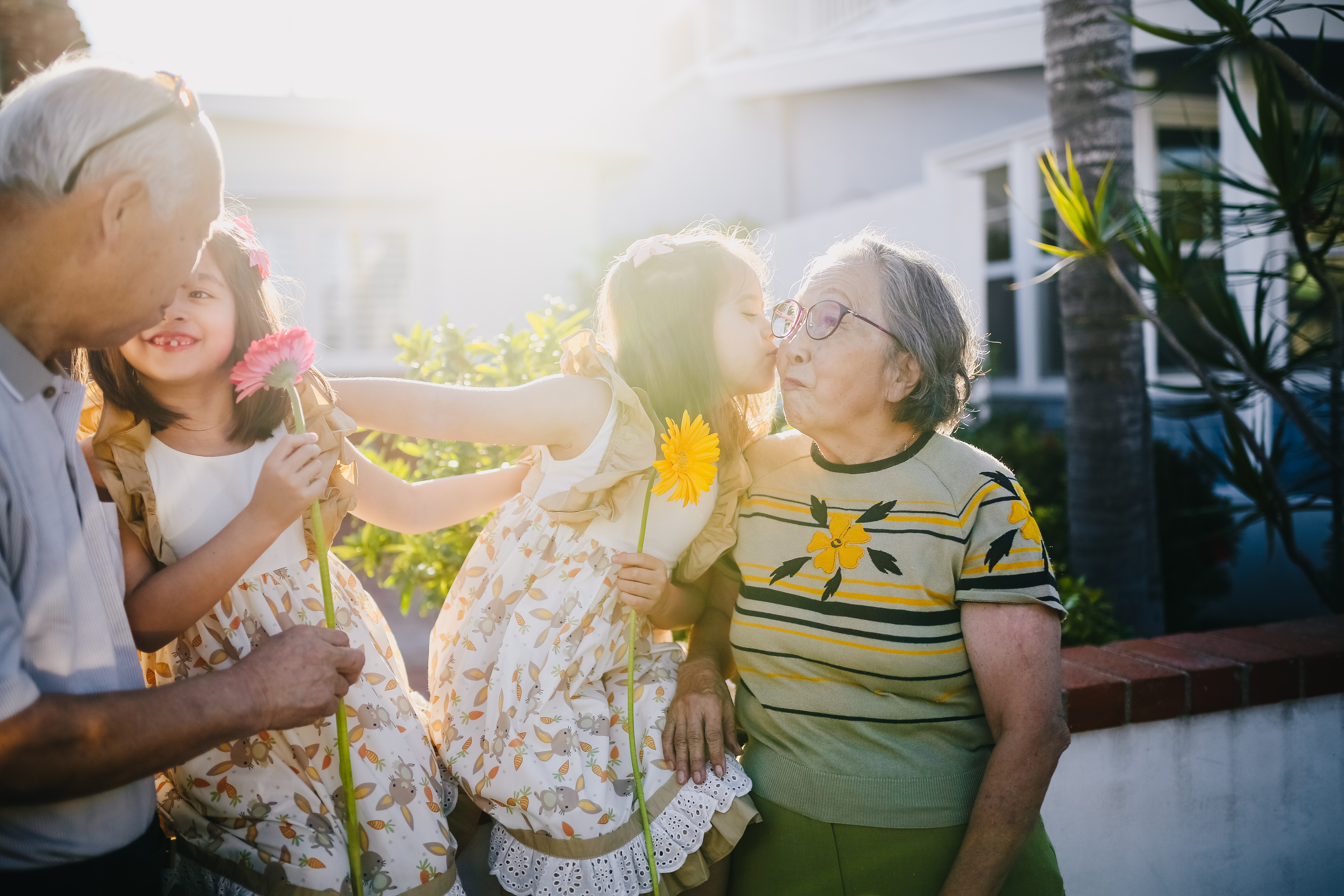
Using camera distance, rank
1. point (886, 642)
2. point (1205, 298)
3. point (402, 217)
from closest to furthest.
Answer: point (886, 642)
point (1205, 298)
point (402, 217)

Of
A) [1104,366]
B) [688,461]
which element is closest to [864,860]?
[688,461]

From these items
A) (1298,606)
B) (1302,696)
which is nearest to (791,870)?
(1302,696)

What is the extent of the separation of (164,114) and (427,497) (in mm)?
1043

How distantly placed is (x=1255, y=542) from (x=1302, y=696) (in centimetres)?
352

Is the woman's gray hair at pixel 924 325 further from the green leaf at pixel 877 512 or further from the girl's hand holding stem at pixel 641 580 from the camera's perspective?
the girl's hand holding stem at pixel 641 580

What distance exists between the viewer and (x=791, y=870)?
1.89 meters

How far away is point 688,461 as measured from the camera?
5.45 feet

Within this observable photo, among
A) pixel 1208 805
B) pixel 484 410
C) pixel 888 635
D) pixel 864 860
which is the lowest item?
pixel 1208 805

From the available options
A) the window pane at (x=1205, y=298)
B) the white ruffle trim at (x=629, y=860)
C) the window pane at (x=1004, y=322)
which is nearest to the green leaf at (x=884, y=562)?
the white ruffle trim at (x=629, y=860)

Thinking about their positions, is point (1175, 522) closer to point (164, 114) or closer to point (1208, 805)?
point (1208, 805)

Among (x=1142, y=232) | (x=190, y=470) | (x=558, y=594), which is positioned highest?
(x=1142, y=232)

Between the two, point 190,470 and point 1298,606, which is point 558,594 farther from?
point 1298,606

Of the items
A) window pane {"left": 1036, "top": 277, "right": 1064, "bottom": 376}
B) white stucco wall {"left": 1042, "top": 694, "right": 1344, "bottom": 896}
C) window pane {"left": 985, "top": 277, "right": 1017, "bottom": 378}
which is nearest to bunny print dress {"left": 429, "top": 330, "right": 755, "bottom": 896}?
white stucco wall {"left": 1042, "top": 694, "right": 1344, "bottom": 896}

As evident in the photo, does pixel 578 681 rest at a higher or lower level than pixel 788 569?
lower
